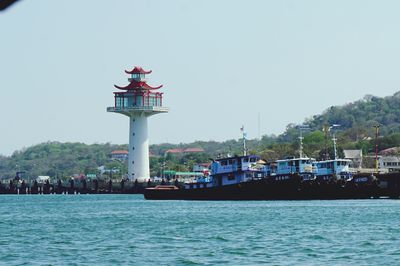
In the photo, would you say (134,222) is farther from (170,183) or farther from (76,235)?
(170,183)

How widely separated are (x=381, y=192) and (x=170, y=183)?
2196 inches

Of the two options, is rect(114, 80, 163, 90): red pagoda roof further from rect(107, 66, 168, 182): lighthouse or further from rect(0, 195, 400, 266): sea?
rect(0, 195, 400, 266): sea

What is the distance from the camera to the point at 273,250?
44656 mm

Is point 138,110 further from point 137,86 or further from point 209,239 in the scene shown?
point 209,239

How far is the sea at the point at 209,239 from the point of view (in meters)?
41.6

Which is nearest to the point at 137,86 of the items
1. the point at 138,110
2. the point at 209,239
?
the point at 138,110

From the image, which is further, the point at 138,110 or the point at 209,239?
the point at 138,110

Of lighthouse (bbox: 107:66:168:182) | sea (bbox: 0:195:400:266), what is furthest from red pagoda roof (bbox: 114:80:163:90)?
sea (bbox: 0:195:400:266)

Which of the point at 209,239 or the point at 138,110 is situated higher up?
the point at 138,110

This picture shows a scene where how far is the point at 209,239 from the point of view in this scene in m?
51.1

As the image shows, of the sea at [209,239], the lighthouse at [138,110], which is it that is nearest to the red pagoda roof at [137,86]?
the lighthouse at [138,110]

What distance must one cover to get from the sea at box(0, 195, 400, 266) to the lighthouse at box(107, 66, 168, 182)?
230 ft

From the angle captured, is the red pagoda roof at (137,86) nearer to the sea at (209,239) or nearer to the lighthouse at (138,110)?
the lighthouse at (138,110)

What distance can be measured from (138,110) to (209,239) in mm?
97948
